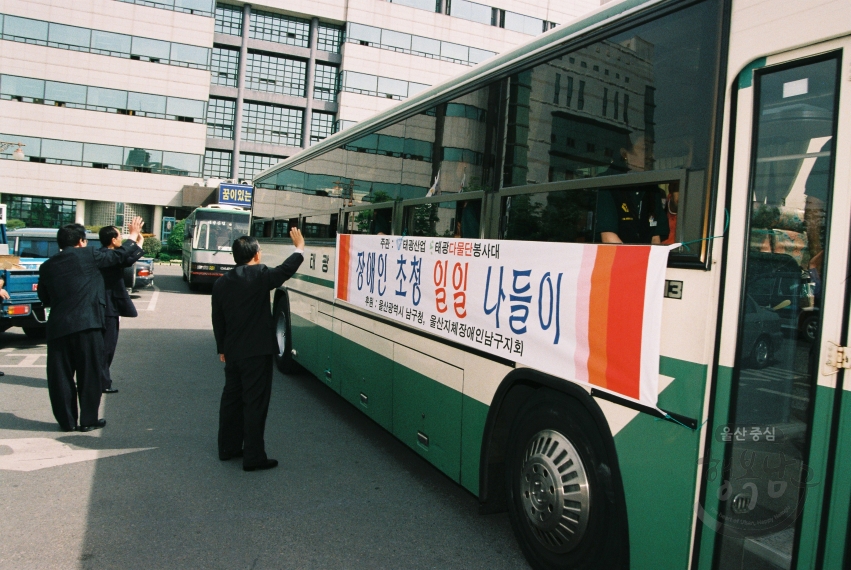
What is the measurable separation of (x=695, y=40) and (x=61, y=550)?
4.31 meters

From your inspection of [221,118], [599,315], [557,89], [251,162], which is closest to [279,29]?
[221,118]

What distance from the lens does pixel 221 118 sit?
48875 millimetres

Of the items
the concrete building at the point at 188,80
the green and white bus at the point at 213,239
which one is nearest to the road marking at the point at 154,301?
the green and white bus at the point at 213,239

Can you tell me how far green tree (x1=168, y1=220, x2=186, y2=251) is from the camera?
40.5 m

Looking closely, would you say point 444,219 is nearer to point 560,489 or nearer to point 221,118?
point 560,489

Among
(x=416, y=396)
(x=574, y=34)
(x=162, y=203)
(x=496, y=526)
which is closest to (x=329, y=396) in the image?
(x=416, y=396)

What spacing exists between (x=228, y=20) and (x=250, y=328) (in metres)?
48.9

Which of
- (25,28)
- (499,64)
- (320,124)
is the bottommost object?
(499,64)

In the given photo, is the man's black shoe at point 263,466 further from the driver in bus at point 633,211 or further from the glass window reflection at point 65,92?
the glass window reflection at point 65,92

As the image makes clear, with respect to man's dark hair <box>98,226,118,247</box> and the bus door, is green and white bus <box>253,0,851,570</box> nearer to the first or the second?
the bus door

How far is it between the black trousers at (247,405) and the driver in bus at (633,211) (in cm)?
325

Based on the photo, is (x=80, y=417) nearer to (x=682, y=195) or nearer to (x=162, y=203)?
(x=682, y=195)

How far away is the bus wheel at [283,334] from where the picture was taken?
30.4 feet

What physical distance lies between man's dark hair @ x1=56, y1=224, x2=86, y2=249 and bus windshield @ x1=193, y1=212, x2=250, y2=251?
15.9 metres
